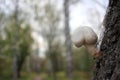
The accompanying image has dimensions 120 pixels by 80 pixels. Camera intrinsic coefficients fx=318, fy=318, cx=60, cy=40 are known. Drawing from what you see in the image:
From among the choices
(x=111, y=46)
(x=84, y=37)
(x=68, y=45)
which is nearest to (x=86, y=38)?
(x=84, y=37)

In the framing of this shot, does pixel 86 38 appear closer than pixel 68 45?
Yes

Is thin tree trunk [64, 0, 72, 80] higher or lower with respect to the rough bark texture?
lower

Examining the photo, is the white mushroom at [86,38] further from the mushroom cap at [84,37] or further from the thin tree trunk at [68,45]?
the thin tree trunk at [68,45]

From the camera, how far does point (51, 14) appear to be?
103 ft

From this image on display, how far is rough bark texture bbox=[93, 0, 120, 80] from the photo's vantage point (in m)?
1.88

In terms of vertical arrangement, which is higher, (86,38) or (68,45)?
(86,38)

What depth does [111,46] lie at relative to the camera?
6.36ft

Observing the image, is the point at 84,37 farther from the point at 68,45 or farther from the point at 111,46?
the point at 68,45

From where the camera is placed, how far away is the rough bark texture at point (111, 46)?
1.88 metres

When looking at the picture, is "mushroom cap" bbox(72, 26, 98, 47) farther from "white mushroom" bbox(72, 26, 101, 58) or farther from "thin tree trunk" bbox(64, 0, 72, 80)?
"thin tree trunk" bbox(64, 0, 72, 80)

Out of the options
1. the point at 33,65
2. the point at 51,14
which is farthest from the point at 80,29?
the point at 33,65

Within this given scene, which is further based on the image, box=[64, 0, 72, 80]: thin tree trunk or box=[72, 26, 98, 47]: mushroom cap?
box=[64, 0, 72, 80]: thin tree trunk

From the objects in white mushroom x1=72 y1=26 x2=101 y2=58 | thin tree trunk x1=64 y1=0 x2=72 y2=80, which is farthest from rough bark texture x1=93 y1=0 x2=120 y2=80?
thin tree trunk x1=64 y1=0 x2=72 y2=80

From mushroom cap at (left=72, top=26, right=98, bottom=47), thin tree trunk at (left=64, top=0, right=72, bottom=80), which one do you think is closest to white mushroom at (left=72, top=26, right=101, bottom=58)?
mushroom cap at (left=72, top=26, right=98, bottom=47)
